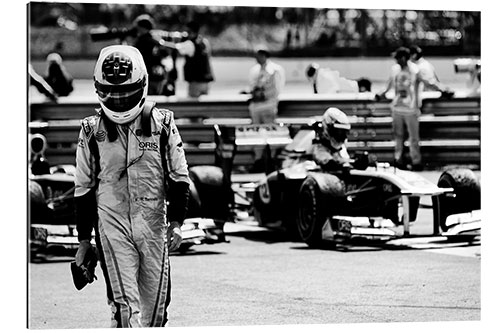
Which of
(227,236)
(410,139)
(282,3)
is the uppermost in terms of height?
(282,3)

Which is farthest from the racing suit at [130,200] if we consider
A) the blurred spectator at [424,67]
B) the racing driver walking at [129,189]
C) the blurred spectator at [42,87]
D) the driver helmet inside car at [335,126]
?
the blurred spectator at [424,67]

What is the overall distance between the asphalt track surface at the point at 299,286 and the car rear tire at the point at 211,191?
17 cm

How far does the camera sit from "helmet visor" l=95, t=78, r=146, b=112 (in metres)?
7.12

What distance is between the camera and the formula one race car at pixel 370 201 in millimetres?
11844

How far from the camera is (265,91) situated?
1423 centimetres

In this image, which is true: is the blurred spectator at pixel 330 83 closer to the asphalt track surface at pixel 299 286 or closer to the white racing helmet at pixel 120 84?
the asphalt track surface at pixel 299 286

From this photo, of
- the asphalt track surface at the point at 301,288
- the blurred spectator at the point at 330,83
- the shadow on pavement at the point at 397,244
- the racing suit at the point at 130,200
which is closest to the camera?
the racing suit at the point at 130,200

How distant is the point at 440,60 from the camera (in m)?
13.8

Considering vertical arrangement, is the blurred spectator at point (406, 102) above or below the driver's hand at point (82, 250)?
above

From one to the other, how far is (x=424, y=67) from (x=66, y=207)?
3.69 m

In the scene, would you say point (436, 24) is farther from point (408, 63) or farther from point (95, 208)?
point (95, 208)

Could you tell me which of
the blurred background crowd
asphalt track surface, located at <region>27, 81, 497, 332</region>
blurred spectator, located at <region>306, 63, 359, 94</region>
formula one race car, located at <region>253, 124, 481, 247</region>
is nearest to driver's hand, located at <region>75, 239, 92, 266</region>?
asphalt track surface, located at <region>27, 81, 497, 332</region>

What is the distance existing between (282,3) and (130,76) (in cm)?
260
